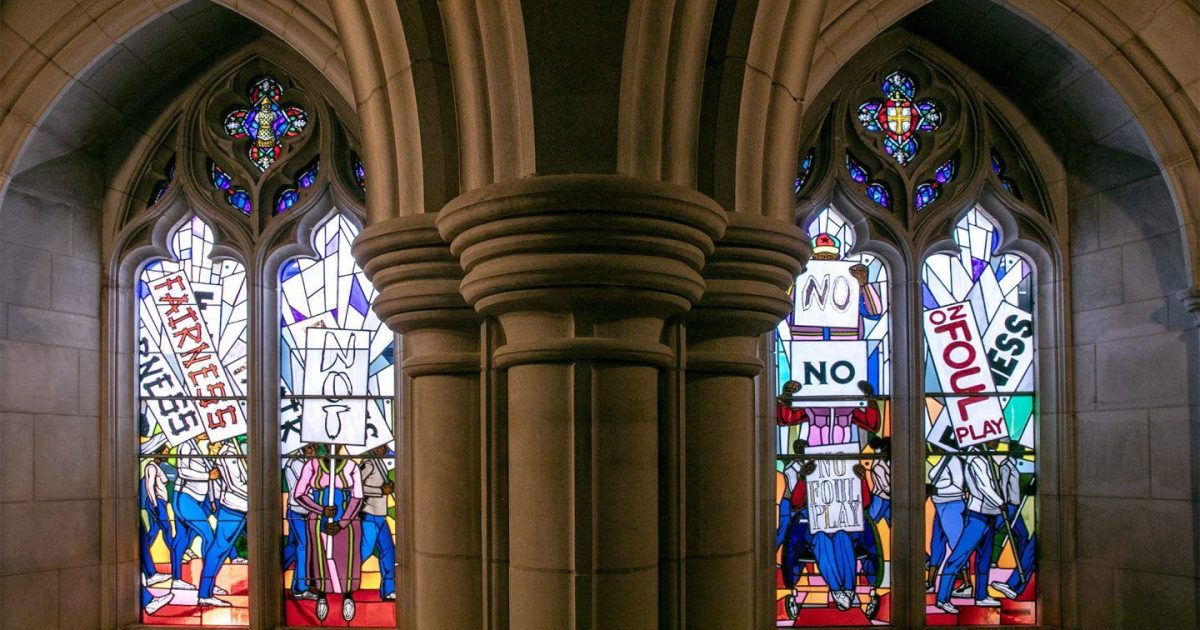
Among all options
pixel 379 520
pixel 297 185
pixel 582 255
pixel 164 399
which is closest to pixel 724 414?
pixel 582 255

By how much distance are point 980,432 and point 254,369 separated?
11.8ft

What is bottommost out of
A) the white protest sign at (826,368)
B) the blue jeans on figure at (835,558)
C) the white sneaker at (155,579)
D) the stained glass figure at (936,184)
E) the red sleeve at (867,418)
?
the white sneaker at (155,579)

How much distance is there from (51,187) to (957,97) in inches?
176

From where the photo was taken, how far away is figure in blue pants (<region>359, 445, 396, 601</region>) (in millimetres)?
5074

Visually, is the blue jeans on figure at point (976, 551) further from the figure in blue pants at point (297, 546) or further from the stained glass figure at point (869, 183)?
the figure in blue pants at point (297, 546)

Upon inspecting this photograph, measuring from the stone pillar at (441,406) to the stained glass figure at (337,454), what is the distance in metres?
3.11

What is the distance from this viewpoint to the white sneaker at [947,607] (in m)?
5.11

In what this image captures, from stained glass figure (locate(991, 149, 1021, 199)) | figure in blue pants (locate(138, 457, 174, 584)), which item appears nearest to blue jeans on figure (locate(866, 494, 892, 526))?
stained glass figure (locate(991, 149, 1021, 199))

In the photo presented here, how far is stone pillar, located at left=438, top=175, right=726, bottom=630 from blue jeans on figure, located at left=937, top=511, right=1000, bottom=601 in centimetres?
378

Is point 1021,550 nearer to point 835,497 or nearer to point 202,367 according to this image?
point 835,497

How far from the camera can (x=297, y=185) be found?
5293 millimetres

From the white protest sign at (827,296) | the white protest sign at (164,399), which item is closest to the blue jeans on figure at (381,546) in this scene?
the white protest sign at (164,399)

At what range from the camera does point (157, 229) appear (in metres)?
5.24

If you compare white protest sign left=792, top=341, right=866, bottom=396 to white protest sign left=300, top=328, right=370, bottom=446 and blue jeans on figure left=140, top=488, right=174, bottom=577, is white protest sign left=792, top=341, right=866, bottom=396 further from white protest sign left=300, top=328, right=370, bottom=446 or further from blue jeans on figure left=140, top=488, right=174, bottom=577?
blue jeans on figure left=140, top=488, right=174, bottom=577
